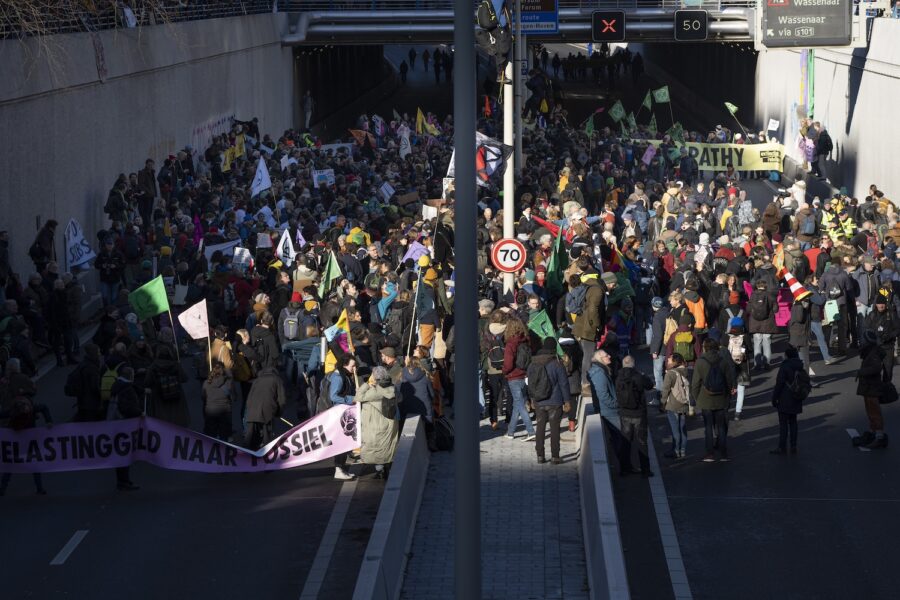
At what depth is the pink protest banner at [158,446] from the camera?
16.5 meters

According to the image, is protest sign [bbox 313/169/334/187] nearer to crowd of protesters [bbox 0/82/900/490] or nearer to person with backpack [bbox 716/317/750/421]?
crowd of protesters [bbox 0/82/900/490]

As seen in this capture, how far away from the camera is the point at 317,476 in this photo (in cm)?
1734

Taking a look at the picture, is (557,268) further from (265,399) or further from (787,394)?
(265,399)

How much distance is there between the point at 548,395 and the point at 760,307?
5.12 metres

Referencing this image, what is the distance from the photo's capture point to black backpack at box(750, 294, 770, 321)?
2103cm

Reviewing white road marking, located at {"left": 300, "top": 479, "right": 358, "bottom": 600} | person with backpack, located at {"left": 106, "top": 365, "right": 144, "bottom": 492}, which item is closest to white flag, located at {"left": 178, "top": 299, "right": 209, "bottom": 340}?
person with backpack, located at {"left": 106, "top": 365, "right": 144, "bottom": 492}

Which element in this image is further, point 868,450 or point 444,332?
point 444,332

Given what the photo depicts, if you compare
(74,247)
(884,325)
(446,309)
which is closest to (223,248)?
(74,247)

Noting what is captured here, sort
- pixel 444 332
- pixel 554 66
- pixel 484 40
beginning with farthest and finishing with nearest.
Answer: pixel 554 66
pixel 444 332
pixel 484 40

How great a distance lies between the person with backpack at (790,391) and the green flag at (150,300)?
7.26 m

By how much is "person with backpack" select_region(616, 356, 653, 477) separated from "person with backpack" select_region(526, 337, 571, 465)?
67 cm

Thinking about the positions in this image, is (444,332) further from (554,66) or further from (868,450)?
(554,66)

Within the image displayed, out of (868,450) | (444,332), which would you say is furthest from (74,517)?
(868,450)

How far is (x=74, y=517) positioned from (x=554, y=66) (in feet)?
203
